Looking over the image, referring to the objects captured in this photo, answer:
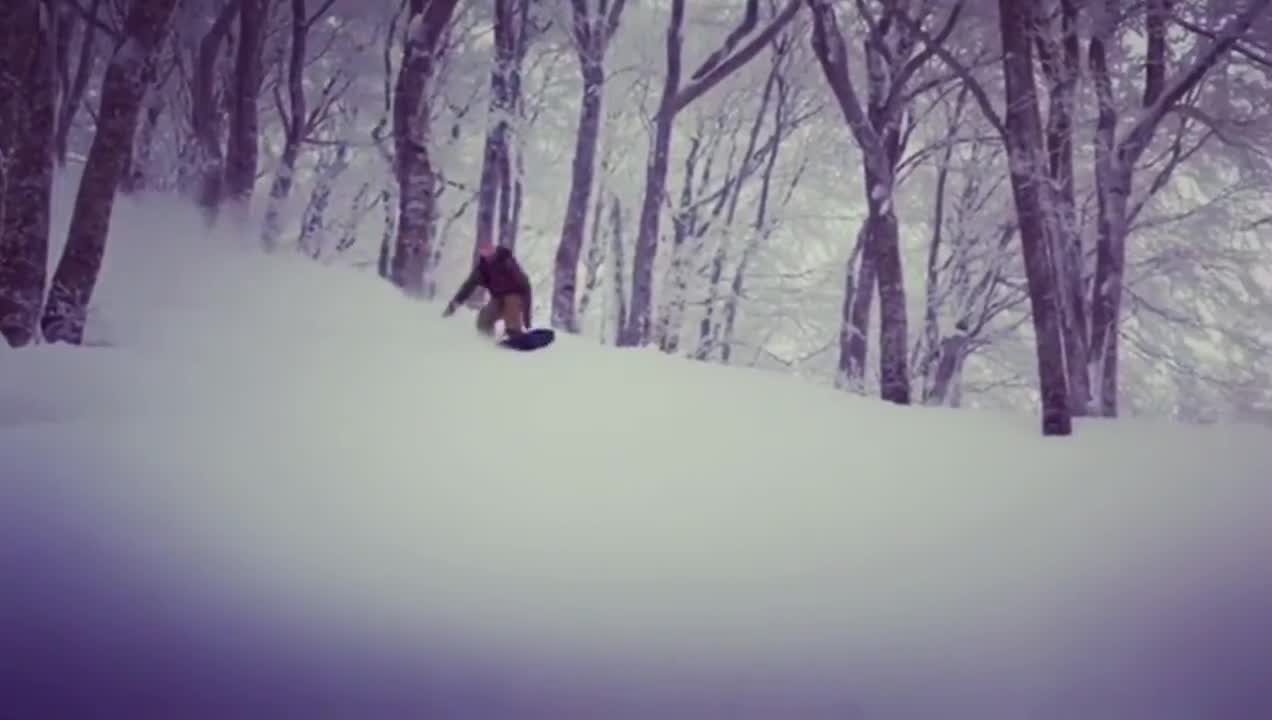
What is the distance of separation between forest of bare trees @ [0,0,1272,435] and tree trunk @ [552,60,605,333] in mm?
38

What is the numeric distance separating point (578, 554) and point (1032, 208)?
Answer: 204 inches

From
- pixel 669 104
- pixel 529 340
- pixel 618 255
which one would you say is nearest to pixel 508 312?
pixel 529 340

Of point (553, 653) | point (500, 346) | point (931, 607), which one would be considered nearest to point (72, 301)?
point (500, 346)

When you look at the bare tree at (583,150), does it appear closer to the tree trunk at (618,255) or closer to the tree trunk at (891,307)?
the tree trunk at (891,307)

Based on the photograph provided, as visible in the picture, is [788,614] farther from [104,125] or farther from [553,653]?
[104,125]

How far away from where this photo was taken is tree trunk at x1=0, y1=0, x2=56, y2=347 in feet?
20.8

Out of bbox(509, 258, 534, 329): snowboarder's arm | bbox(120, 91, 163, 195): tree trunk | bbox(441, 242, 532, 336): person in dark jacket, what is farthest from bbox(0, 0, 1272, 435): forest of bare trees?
bbox(509, 258, 534, 329): snowboarder's arm

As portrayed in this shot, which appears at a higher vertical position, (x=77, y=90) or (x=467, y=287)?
(x=77, y=90)

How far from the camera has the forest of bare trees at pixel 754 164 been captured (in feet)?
23.7

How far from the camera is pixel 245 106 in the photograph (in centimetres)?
1228

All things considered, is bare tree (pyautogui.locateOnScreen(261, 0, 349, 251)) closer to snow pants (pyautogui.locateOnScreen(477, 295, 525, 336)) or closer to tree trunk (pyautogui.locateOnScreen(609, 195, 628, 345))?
tree trunk (pyautogui.locateOnScreen(609, 195, 628, 345))

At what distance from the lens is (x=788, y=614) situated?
383 centimetres

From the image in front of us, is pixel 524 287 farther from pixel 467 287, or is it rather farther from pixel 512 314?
pixel 467 287

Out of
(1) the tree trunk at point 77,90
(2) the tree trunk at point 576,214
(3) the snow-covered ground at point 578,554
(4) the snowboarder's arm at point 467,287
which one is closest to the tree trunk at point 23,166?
(3) the snow-covered ground at point 578,554
